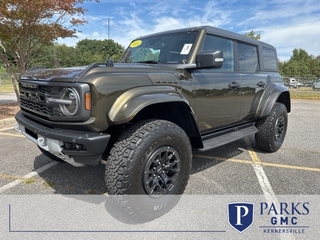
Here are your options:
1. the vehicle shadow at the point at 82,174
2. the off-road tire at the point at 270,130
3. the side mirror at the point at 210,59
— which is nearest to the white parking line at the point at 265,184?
the off-road tire at the point at 270,130

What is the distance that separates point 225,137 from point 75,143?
2.11 metres

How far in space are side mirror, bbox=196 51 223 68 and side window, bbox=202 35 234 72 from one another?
0.45 m

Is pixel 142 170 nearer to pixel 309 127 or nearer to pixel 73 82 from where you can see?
pixel 73 82

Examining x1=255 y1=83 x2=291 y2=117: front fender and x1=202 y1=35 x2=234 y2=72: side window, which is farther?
x1=255 y1=83 x2=291 y2=117: front fender

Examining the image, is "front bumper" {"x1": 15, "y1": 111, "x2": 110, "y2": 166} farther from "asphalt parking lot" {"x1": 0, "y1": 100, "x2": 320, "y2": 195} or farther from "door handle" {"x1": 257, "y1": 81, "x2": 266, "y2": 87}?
"door handle" {"x1": 257, "y1": 81, "x2": 266, "y2": 87}

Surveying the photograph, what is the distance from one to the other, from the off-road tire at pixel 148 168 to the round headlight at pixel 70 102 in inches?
18.7

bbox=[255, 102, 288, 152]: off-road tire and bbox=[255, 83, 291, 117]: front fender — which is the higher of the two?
bbox=[255, 83, 291, 117]: front fender

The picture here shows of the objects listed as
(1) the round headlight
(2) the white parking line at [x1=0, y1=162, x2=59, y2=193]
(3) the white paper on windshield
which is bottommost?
(2) the white parking line at [x1=0, y1=162, x2=59, y2=193]

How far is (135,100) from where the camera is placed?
7.20ft

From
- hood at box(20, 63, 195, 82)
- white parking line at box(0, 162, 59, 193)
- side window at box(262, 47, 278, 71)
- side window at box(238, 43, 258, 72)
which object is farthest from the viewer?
side window at box(262, 47, 278, 71)

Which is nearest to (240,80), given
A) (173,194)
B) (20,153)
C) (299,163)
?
(299,163)

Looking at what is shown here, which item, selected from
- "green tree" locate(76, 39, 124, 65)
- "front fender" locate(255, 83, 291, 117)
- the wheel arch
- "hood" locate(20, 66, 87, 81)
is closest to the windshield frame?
the wheel arch

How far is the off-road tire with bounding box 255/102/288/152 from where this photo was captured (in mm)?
4180

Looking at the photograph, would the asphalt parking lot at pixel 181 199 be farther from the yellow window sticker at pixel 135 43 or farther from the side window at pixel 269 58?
the yellow window sticker at pixel 135 43
